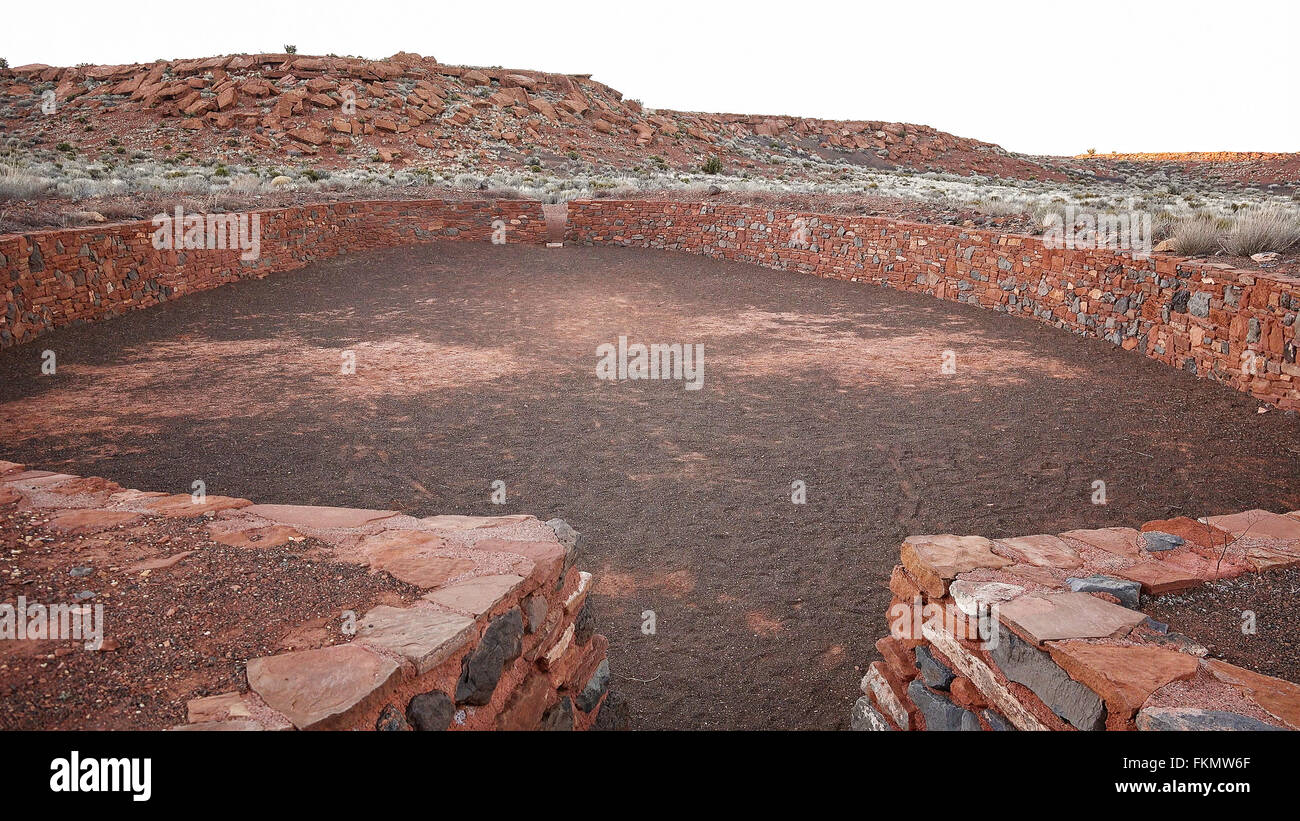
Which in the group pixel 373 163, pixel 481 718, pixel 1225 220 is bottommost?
pixel 481 718

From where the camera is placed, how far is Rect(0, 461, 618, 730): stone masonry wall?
88.8 inches

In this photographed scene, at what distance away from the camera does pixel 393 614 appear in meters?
2.75

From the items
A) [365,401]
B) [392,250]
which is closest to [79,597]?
[365,401]

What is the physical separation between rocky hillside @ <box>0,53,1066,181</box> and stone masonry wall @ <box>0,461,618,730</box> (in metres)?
27.4

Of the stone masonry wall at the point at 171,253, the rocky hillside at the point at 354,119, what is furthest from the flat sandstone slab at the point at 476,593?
the rocky hillside at the point at 354,119

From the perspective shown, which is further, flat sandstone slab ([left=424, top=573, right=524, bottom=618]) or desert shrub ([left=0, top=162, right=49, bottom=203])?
desert shrub ([left=0, top=162, right=49, bottom=203])

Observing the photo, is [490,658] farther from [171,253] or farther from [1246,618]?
[171,253]

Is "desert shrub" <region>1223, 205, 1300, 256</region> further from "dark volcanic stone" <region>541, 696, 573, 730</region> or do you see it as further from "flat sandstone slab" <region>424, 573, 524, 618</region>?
"flat sandstone slab" <region>424, 573, 524, 618</region>

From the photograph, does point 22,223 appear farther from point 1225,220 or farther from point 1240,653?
point 1225,220

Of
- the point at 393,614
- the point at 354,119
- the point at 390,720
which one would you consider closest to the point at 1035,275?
the point at 393,614

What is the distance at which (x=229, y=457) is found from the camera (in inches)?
267

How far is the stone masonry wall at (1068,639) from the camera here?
255 cm

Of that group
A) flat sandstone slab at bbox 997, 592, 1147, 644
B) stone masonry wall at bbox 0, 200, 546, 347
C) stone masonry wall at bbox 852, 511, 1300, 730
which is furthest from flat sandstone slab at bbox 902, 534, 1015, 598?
stone masonry wall at bbox 0, 200, 546, 347
